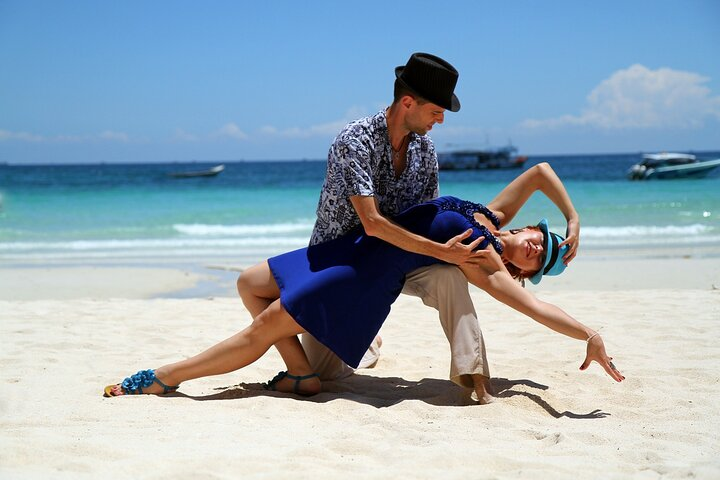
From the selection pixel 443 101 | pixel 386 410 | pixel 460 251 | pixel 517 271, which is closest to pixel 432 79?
pixel 443 101

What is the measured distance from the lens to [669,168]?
35219 millimetres

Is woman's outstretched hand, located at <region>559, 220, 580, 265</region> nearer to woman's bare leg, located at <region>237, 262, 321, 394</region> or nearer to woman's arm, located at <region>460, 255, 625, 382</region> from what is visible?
woman's arm, located at <region>460, 255, 625, 382</region>

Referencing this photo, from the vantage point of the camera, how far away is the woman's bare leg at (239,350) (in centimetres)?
345

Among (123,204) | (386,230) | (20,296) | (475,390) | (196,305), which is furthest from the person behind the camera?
(123,204)

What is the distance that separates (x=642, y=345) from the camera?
4652 millimetres

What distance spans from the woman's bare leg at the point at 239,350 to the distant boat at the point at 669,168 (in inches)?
1376

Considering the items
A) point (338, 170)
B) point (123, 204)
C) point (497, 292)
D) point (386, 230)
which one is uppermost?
point (338, 170)

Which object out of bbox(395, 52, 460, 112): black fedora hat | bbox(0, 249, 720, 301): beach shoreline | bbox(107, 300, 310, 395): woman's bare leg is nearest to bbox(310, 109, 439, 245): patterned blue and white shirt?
bbox(395, 52, 460, 112): black fedora hat

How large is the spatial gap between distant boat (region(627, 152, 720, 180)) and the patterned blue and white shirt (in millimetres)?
34420

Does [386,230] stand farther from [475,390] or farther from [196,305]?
[196,305]

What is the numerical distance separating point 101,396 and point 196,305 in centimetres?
291

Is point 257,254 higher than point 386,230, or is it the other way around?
point 386,230

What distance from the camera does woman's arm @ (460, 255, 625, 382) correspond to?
3.21 metres

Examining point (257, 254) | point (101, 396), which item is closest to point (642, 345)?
point (101, 396)
